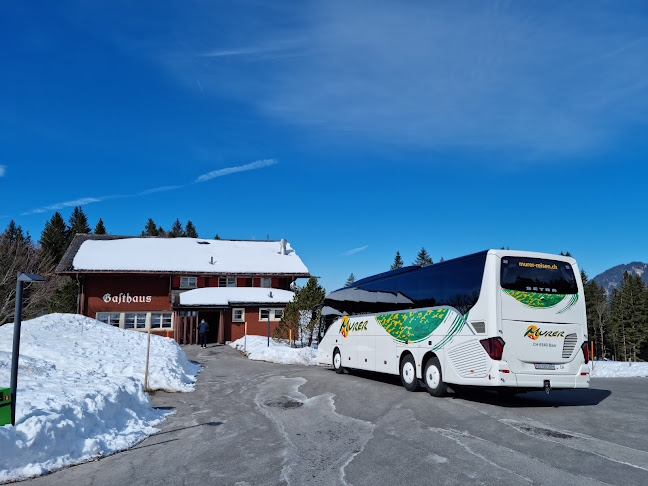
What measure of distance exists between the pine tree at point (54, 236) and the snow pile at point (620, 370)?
79.9 m

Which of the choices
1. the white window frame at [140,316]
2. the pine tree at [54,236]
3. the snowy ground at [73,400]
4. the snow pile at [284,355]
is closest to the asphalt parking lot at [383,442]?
the snowy ground at [73,400]

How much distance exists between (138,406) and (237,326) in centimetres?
2922

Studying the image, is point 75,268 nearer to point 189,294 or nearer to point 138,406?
point 189,294

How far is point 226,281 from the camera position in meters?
42.1

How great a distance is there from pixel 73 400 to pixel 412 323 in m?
9.12

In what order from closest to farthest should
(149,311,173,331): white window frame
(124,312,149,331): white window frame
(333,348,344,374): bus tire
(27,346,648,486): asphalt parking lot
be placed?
(27,346,648,486): asphalt parking lot, (333,348,344,374): bus tire, (124,312,149,331): white window frame, (149,311,173,331): white window frame

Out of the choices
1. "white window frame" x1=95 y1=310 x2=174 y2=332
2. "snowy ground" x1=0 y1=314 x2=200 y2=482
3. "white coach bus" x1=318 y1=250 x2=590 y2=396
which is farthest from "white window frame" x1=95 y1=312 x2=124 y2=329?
"white coach bus" x1=318 y1=250 x2=590 y2=396

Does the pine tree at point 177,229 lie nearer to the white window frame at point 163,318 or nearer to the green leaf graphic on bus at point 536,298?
the white window frame at point 163,318

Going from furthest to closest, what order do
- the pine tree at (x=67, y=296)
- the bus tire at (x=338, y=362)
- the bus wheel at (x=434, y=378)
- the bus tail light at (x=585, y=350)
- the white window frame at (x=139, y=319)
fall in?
the pine tree at (x=67, y=296) < the white window frame at (x=139, y=319) < the bus tire at (x=338, y=362) < the bus wheel at (x=434, y=378) < the bus tail light at (x=585, y=350)

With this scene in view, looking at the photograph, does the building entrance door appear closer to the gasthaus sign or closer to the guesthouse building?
the guesthouse building

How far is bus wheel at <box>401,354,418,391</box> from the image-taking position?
13695 mm

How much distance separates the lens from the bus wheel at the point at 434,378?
40.6ft

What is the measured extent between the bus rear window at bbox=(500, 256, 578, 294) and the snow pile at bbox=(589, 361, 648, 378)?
10909 millimetres

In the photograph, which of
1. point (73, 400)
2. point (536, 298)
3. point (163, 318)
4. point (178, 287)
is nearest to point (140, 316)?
point (163, 318)
